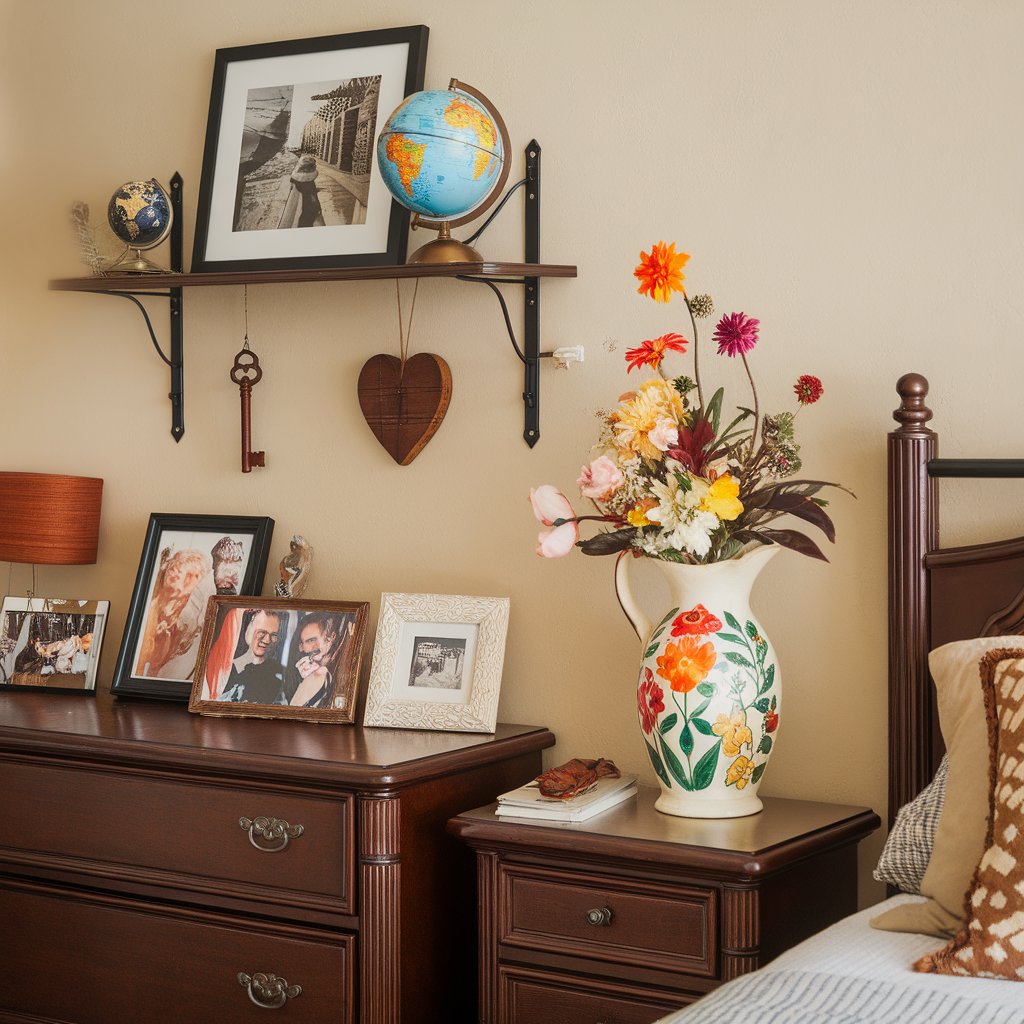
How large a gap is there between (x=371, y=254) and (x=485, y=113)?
35 centimetres

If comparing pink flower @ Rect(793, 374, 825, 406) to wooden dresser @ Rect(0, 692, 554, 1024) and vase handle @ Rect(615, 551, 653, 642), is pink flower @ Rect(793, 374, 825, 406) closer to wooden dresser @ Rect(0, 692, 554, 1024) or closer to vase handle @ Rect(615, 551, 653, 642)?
vase handle @ Rect(615, 551, 653, 642)

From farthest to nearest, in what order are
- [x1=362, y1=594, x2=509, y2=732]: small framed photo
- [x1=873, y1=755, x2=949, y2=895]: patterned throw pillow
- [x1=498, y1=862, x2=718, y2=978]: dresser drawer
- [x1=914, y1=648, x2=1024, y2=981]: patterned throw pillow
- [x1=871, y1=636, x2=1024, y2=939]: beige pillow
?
[x1=362, y1=594, x2=509, y2=732]: small framed photo < [x1=498, y1=862, x2=718, y2=978]: dresser drawer < [x1=873, y1=755, x2=949, y2=895]: patterned throw pillow < [x1=871, y1=636, x2=1024, y2=939]: beige pillow < [x1=914, y1=648, x2=1024, y2=981]: patterned throw pillow

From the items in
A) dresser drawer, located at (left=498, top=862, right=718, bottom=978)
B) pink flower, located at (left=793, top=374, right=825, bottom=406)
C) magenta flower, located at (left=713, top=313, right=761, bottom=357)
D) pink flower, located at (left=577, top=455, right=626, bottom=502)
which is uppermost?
magenta flower, located at (left=713, top=313, right=761, bottom=357)

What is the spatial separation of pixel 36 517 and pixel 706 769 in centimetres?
144

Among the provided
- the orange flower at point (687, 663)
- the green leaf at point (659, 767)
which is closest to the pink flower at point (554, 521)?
the orange flower at point (687, 663)

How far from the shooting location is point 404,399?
2395mm

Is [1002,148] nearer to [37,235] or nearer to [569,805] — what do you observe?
[569,805]

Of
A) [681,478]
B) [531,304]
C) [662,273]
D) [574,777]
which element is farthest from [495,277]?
[574,777]

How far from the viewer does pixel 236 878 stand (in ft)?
6.66

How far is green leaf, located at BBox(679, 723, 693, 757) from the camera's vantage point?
1858 mm

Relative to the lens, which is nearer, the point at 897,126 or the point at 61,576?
the point at 897,126

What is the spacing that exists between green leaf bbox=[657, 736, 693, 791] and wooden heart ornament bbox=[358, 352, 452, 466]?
30.6 inches

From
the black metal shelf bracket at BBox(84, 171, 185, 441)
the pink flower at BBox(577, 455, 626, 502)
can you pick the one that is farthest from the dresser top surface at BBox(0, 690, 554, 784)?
the black metal shelf bracket at BBox(84, 171, 185, 441)

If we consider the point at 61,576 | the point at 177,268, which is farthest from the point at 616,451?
the point at 61,576
